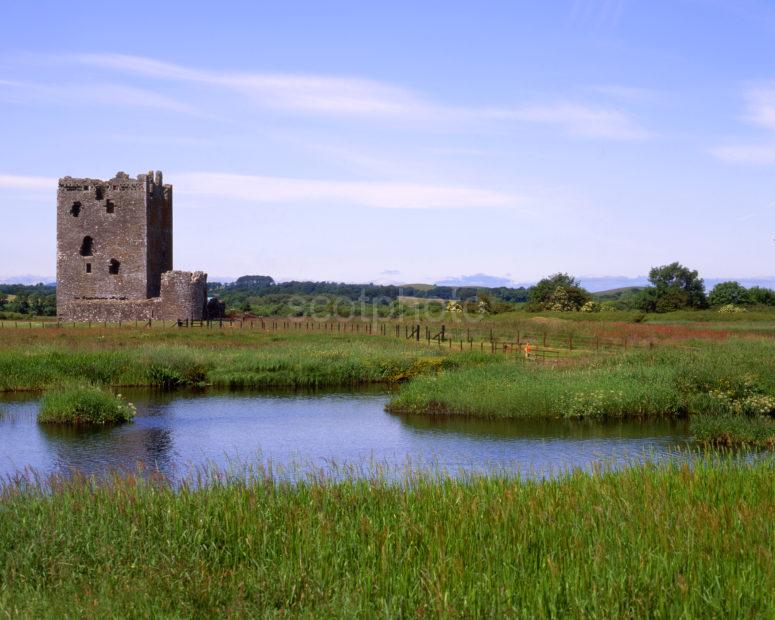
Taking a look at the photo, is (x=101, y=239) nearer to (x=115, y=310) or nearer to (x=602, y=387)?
(x=115, y=310)

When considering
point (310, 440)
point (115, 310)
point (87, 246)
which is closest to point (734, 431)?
point (310, 440)

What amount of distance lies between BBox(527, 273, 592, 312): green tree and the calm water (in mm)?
53571

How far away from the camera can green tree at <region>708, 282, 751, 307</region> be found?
8425cm

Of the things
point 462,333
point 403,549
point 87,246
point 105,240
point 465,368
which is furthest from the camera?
point 87,246

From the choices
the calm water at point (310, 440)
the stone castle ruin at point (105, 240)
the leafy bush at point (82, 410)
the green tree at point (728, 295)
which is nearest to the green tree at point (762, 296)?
the green tree at point (728, 295)

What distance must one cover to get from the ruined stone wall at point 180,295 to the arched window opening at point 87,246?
19.0 feet

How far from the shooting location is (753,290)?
85125mm

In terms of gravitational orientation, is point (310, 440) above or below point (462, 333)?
below

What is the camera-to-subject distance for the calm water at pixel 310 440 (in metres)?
18.7

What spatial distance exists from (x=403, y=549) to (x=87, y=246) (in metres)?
53.6

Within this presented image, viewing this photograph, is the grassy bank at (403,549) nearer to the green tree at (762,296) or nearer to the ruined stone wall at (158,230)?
the ruined stone wall at (158,230)

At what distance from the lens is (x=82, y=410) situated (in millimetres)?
23969

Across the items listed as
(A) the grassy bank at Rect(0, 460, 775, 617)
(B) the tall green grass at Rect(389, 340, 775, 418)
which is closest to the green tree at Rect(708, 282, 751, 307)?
(B) the tall green grass at Rect(389, 340, 775, 418)

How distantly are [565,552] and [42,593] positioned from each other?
15.8 ft
